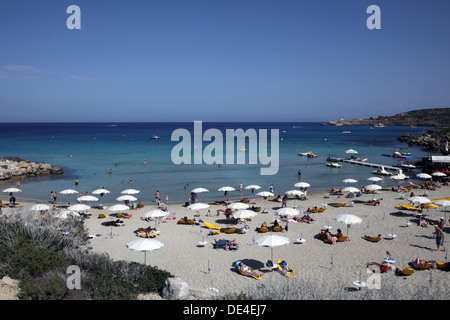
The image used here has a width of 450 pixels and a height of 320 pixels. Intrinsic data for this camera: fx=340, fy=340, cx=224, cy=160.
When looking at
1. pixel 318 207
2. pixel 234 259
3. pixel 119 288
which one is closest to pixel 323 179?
pixel 318 207

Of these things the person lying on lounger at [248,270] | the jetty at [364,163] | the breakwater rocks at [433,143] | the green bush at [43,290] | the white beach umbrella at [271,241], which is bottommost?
the person lying on lounger at [248,270]

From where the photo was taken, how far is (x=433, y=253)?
13.4 meters

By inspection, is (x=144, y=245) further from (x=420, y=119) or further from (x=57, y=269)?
(x=420, y=119)

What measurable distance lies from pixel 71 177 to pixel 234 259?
2698 centimetres

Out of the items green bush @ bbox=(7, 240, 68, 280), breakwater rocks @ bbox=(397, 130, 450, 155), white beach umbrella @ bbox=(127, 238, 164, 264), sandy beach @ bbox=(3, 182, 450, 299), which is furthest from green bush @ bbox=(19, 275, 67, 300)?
breakwater rocks @ bbox=(397, 130, 450, 155)

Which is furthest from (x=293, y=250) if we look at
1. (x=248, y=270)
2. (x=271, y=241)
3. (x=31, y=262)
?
(x=31, y=262)

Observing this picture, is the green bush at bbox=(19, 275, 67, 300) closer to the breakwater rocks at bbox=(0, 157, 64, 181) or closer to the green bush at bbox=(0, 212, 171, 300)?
the green bush at bbox=(0, 212, 171, 300)

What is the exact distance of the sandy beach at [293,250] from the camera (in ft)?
37.0

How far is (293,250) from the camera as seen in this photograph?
1415 cm

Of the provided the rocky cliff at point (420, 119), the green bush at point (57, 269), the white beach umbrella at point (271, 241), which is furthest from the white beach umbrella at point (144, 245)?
the rocky cliff at point (420, 119)

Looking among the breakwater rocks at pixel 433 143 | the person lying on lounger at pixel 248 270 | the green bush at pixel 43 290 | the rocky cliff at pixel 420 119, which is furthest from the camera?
the rocky cliff at pixel 420 119

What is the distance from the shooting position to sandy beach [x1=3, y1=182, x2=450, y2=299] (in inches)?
444

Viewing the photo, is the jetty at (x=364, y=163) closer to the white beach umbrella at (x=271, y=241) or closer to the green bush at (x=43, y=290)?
the white beach umbrella at (x=271, y=241)
